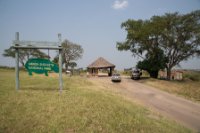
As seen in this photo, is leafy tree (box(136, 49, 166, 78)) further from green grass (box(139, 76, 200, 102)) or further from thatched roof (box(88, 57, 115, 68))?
thatched roof (box(88, 57, 115, 68))

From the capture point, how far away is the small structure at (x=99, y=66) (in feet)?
131

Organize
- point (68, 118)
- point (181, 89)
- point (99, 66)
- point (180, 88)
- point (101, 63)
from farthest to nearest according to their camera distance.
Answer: point (101, 63), point (99, 66), point (180, 88), point (181, 89), point (68, 118)

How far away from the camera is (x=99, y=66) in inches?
1576

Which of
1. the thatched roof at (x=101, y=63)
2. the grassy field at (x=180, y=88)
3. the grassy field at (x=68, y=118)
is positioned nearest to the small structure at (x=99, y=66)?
the thatched roof at (x=101, y=63)

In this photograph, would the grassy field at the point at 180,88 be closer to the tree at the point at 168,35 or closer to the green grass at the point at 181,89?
the green grass at the point at 181,89

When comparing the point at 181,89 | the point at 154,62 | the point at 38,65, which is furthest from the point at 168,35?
the point at 38,65

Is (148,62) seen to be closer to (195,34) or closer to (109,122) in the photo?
(195,34)

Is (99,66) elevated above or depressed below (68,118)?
above

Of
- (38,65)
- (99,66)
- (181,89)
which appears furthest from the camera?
(99,66)

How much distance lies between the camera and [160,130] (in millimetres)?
6379

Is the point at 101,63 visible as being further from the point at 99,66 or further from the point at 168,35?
the point at 168,35

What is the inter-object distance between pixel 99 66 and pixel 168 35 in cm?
1707

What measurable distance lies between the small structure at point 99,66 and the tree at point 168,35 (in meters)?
8.00

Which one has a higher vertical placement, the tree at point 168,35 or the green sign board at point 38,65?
the tree at point 168,35
